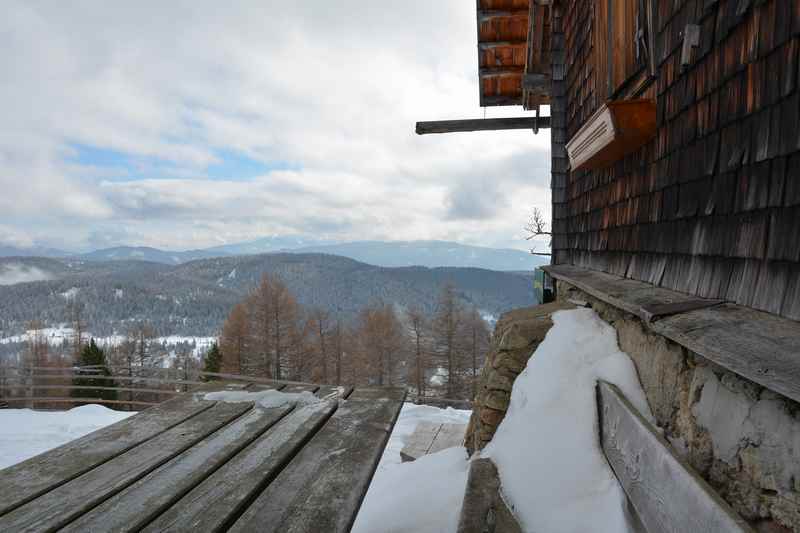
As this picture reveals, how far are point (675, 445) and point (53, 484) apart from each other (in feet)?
8.23

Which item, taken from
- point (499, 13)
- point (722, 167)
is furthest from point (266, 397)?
point (499, 13)

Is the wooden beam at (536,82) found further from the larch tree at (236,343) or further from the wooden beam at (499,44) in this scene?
the larch tree at (236,343)

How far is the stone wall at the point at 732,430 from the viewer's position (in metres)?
1.29

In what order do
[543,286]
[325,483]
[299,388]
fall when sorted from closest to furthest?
[325,483], [299,388], [543,286]

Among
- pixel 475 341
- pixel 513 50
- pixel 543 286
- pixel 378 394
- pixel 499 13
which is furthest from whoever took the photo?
pixel 475 341

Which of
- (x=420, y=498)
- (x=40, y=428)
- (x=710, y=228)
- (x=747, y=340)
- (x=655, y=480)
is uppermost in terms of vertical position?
(x=710, y=228)

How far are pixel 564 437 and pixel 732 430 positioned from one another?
107 cm

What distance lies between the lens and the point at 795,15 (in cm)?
155

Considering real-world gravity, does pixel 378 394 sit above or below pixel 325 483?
below

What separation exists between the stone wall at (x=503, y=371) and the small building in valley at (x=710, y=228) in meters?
0.08

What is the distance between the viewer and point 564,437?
2541mm

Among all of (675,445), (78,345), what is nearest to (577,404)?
(675,445)

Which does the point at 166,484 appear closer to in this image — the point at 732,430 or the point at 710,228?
the point at 732,430

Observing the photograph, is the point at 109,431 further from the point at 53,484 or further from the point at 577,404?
the point at 577,404
